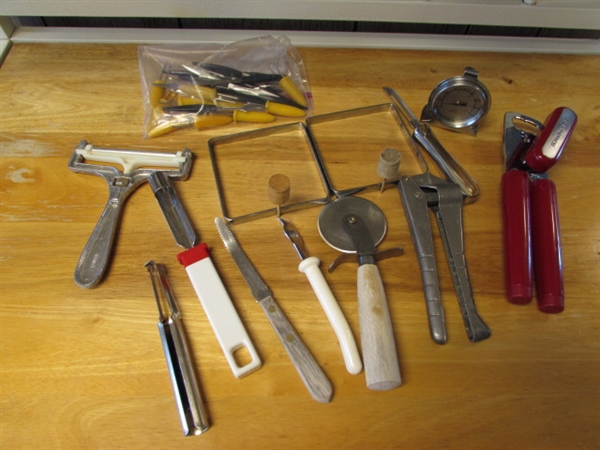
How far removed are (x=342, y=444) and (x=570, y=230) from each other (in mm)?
500

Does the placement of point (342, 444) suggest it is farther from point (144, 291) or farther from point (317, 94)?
point (317, 94)

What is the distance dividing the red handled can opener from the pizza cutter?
0.17 meters

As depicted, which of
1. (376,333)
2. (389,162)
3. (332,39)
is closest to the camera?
(376,333)

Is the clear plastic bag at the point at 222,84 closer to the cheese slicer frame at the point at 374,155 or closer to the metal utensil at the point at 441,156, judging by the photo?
the cheese slicer frame at the point at 374,155

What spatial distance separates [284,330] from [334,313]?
72 millimetres

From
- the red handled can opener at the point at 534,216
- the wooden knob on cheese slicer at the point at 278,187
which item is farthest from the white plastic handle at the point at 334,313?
the red handled can opener at the point at 534,216

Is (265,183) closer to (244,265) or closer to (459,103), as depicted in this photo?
(244,265)

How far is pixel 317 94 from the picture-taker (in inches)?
34.4

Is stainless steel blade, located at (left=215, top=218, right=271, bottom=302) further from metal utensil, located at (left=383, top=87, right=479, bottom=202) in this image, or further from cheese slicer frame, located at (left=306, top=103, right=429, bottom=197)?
metal utensil, located at (left=383, top=87, right=479, bottom=202)

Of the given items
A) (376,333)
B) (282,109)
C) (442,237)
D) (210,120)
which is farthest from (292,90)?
(376,333)

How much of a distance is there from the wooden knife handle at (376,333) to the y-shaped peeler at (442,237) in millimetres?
71

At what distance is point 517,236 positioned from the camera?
2.14ft

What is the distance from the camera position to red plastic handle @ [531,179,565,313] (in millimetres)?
621

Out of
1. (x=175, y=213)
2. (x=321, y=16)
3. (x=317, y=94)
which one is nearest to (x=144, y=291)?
(x=175, y=213)
